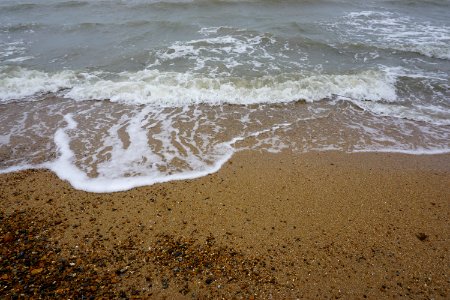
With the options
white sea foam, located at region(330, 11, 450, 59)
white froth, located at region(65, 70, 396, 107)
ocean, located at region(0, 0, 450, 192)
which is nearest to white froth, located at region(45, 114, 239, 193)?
ocean, located at region(0, 0, 450, 192)

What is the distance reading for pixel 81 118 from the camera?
23.2ft

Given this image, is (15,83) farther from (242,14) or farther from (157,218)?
(242,14)

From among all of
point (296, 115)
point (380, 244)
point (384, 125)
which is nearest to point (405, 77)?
point (384, 125)

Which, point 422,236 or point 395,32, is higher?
point 395,32

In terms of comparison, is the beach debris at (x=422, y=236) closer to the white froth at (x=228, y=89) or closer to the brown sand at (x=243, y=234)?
the brown sand at (x=243, y=234)

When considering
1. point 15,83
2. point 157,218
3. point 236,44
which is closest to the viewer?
point 157,218

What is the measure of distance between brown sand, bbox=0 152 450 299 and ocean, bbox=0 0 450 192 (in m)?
0.55

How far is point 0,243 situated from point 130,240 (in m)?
1.65

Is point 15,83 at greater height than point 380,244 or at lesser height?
greater

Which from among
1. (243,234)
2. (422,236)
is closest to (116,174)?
→ (243,234)

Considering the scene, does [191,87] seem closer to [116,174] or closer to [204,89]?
A: [204,89]

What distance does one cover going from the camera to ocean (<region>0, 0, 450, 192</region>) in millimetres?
6004

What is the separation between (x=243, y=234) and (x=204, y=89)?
4975mm

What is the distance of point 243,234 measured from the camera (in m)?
4.18
